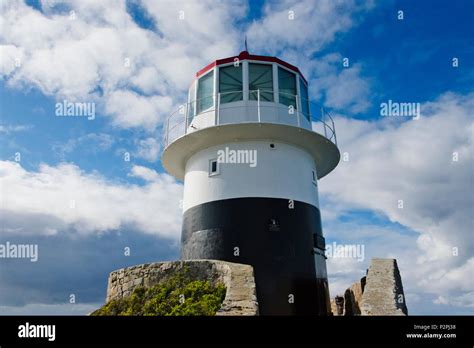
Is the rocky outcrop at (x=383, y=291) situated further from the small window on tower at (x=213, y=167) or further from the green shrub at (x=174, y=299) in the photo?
the small window on tower at (x=213, y=167)

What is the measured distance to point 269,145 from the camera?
45.5 ft

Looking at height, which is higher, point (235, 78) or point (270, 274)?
point (235, 78)

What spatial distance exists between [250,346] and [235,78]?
31.8 feet

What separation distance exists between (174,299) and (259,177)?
4.75 meters

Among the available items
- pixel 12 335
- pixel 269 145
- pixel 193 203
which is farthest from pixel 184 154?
pixel 12 335

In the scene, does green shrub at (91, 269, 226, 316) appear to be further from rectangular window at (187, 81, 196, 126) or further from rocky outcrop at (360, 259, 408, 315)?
rectangular window at (187, 81, 196, 126)

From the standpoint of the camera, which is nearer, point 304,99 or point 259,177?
point 259,177

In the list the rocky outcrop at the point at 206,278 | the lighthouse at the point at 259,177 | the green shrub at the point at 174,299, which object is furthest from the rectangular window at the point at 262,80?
the green shrub at the point at 174,299

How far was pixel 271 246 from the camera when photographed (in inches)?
501

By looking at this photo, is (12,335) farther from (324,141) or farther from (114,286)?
(324,141)

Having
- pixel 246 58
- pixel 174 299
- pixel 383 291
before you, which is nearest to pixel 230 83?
pixel 246 58

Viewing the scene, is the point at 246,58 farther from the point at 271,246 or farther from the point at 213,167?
the point at 271,246

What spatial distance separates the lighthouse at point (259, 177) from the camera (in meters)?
12.7

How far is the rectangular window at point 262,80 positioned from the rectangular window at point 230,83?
41cm
